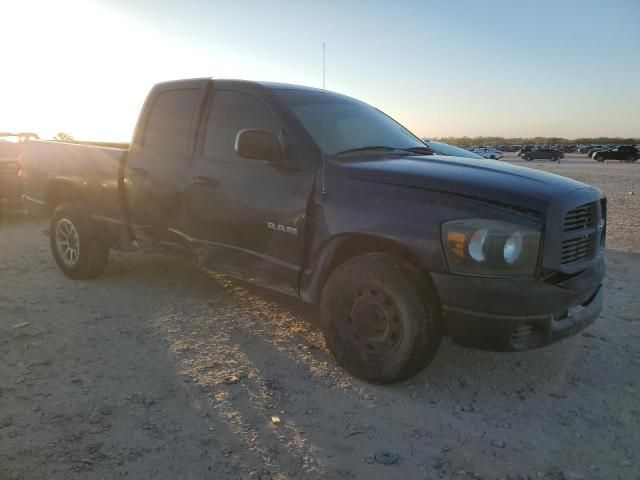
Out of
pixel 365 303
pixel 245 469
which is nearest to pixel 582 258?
pixel 365 303

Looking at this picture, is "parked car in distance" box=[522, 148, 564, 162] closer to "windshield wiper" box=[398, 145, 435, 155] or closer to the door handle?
"windshield wiper" box=[398, 145, 435, 155]

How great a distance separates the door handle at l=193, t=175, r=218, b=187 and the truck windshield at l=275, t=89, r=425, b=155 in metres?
0.86

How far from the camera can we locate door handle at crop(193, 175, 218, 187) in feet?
13.4

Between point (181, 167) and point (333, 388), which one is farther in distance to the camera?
point (181, 167)

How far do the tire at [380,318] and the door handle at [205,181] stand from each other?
1330mm

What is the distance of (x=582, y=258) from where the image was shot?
128 inches

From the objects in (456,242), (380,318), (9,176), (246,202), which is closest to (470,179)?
(456,242)

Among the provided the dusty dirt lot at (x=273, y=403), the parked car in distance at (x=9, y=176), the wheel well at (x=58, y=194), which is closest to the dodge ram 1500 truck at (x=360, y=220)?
the dusty dirt lot at (x=273, y=403)

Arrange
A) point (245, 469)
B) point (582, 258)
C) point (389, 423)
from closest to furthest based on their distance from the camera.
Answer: point (245, 469)
point (389, 423)
point (582, 258)

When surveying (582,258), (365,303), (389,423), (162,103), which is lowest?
(389,423)

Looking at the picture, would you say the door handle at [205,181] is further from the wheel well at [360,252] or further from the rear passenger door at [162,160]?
the wheel well at [360,252]

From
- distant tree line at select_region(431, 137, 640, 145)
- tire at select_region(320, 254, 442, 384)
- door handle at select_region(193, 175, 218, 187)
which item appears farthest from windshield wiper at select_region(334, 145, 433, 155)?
distant tree line at select_region(431, 137, 640, 145)

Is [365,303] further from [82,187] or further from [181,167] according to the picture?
[82,187]

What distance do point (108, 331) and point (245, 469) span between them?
2266mm
